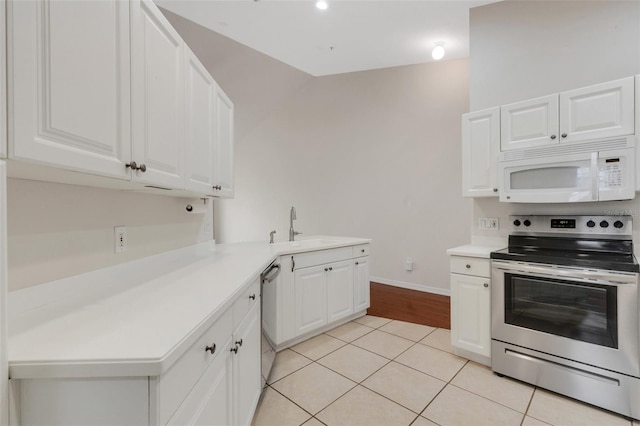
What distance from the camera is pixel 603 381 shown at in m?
1.82

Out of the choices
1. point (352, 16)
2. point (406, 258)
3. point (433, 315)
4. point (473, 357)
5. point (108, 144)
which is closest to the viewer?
point (108, 144)

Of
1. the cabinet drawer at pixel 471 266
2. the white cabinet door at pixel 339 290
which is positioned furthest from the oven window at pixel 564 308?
the white cabinet door at pixel 339 290

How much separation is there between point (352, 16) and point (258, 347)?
3041 mm

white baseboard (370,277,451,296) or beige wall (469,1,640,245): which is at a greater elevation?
beige wall (469,1,640,245)

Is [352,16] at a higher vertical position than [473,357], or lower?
higher

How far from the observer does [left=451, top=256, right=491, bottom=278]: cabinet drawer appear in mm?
2299

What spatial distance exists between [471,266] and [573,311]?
65 cm

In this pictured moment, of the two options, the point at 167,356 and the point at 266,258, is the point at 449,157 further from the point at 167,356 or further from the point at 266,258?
the point at 167,356

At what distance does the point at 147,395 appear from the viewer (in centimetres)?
74

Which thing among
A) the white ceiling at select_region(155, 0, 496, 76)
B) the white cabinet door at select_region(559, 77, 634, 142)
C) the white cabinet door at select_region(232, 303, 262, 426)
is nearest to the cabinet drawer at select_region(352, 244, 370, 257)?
the white cabinet door at select_region(232, 303, 262, 426)

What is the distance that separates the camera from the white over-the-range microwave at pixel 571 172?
1.96m

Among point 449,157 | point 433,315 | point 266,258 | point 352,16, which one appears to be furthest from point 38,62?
point 449,157

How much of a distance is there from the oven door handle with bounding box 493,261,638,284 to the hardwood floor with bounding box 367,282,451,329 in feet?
4.07

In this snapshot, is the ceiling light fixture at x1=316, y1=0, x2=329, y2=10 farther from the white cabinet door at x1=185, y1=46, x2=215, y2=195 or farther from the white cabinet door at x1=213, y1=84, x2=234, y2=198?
the white cabinet door at x1=185, y1=46, x2=215, y2=195
